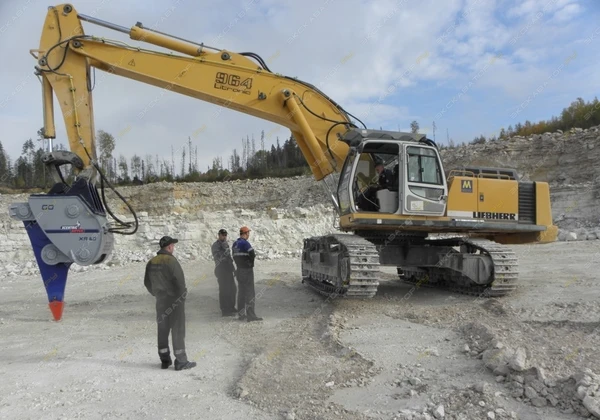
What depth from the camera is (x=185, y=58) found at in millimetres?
7898

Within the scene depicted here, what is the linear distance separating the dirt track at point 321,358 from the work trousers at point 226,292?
21 centimetres

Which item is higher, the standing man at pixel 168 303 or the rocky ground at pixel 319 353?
the standing man at pixel 168 303

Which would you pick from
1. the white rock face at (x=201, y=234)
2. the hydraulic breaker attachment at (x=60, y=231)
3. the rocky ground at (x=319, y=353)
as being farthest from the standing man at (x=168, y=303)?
the white rock face at (x=201, y=234)

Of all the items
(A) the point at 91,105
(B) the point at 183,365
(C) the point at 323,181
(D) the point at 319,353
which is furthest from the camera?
(C) the point at 323,181

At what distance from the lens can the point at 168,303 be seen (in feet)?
17.5

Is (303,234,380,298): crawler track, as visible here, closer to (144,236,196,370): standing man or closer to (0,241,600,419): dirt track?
(0,241,600,419): dirt track

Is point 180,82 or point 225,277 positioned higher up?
point 180,82

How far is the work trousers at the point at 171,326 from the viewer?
16.9 feet

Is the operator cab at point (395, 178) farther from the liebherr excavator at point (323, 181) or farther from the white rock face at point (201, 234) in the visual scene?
the white rock face at point (201, 234)

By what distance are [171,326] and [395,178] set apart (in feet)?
13.8

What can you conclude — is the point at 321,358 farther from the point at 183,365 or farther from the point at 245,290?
the point at 245,290

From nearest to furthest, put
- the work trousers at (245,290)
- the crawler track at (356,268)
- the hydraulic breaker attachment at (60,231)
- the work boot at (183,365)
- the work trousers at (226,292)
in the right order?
the work boot at (183,365) → the hydraulic breaker attachment at (60,231) → the crawler track at (356,268) → the work trousers at (245,290) → the work trousers at (226,292)

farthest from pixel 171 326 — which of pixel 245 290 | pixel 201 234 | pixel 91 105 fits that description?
pixel 201 234

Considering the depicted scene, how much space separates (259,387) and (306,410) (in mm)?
695
